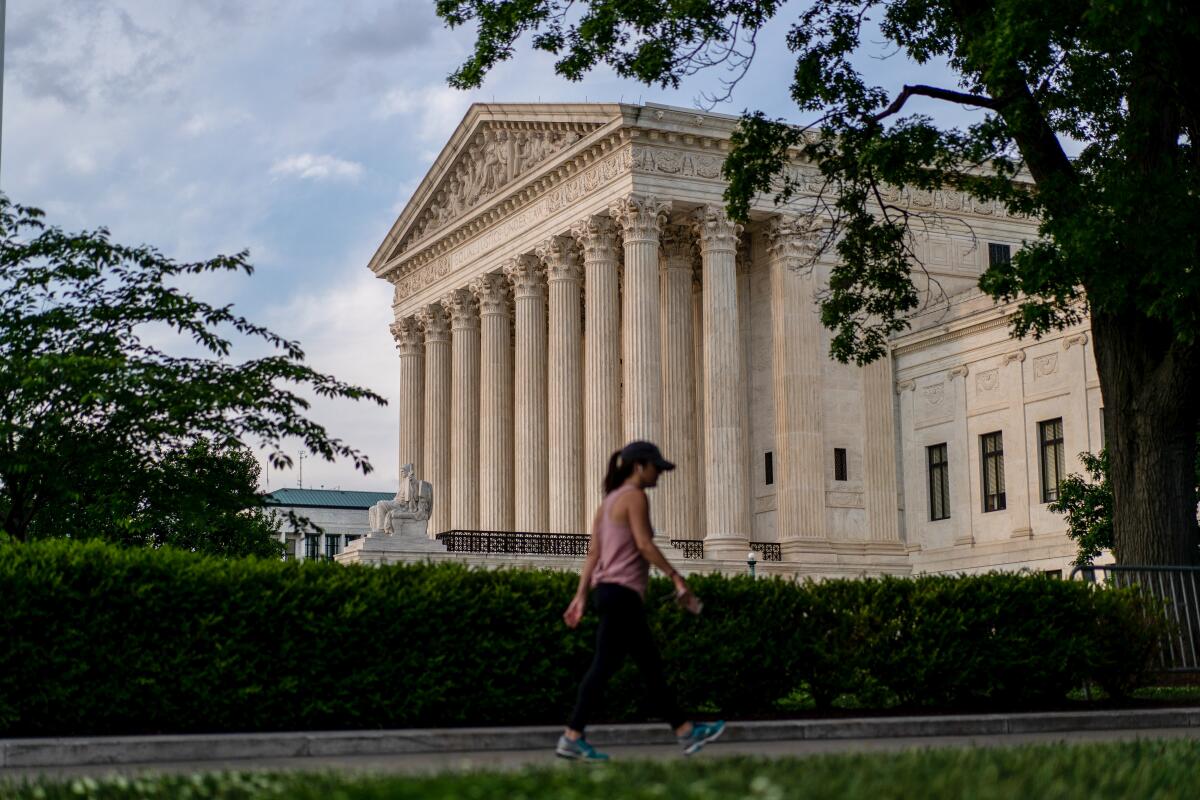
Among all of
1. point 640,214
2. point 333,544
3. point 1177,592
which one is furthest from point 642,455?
point 333,544

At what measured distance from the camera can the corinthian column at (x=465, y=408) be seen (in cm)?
5838

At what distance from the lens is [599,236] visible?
49.6 metres

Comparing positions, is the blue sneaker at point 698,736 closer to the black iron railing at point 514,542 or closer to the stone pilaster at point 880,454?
the black iron railing at point 514,542

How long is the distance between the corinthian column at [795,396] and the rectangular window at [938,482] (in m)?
4.49

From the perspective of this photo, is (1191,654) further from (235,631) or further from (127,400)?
(127,400)

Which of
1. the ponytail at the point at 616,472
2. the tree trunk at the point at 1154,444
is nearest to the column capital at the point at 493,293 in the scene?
the tree trunk at the point at 1154,444

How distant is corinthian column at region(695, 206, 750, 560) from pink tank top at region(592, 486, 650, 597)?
35.9m

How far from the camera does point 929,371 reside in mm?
51656

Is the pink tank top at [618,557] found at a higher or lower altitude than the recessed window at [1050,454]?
lower

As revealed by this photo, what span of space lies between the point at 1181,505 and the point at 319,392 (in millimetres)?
12460

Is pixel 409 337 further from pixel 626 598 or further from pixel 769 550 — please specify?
pixel 626 598

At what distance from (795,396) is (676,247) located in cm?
652

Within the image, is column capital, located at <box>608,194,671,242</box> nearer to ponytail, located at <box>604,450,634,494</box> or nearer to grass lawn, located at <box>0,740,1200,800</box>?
ponytail, located at <box>604,450,634,494</box>

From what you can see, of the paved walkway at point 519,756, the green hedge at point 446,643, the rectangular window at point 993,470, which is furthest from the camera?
the rectangular window at point 993,470
